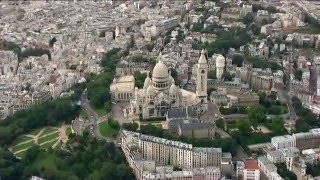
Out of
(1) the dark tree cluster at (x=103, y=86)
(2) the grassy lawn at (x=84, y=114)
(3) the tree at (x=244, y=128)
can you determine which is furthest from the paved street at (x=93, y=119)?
(3) the tree at (x=244, y=128)

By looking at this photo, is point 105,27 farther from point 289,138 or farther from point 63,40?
point 289,138

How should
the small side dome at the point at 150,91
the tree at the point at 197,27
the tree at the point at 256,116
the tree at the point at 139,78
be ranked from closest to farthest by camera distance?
1. the tree at the point at 256,116
2. the small side dome at the point at 150,91
3. the tree at the point at 139,78
4. the tree at the point at 197,27

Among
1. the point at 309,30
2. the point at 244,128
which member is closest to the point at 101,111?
the point at 244,128

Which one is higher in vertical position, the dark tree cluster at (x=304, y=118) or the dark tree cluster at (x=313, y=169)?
the dark tree cluster at (x=304, y=118)

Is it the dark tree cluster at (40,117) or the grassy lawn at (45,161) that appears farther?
the dark tree cluster at (40,117)

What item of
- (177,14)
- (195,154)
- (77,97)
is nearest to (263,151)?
(195,154)

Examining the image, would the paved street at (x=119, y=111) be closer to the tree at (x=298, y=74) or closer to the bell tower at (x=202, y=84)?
the bell tower at (x=202, y=84)
